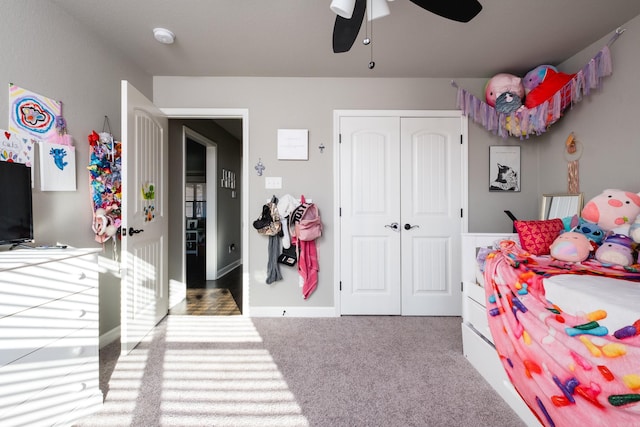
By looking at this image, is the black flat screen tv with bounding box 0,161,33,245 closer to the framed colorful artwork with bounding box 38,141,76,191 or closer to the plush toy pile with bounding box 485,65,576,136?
the framed colorful artwork with bounding box 38,141,76,191

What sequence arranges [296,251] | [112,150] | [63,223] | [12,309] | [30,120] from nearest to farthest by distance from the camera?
[12,309] → [30,120] → [63,223] → [112,150] → [296,251]

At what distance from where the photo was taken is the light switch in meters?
2.90

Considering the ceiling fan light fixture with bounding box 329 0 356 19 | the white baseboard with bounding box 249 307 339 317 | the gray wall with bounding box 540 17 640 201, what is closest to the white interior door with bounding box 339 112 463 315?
the white baseboard with bounding box 249 307 339 317

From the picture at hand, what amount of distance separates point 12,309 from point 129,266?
0.98 m

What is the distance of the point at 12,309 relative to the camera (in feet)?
3.75

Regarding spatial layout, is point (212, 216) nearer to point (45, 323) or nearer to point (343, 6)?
point (45, 323)

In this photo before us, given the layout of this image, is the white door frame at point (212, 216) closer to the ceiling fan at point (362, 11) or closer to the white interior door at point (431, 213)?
the white interior door at point (431, 213)

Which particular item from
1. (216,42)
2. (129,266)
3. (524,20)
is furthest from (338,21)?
(129,266)

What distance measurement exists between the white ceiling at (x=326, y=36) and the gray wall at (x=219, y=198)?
2.80ft

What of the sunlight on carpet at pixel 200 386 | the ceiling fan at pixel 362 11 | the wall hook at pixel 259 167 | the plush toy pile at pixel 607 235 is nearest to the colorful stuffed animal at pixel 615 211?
the plush toy pile at pixel 607 235

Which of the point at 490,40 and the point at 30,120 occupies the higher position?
the point at 490,40

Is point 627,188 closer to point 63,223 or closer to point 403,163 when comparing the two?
point 403,163

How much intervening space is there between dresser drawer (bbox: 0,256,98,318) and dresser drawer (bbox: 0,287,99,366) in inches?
1.2

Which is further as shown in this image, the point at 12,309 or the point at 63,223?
the point at 63,223
